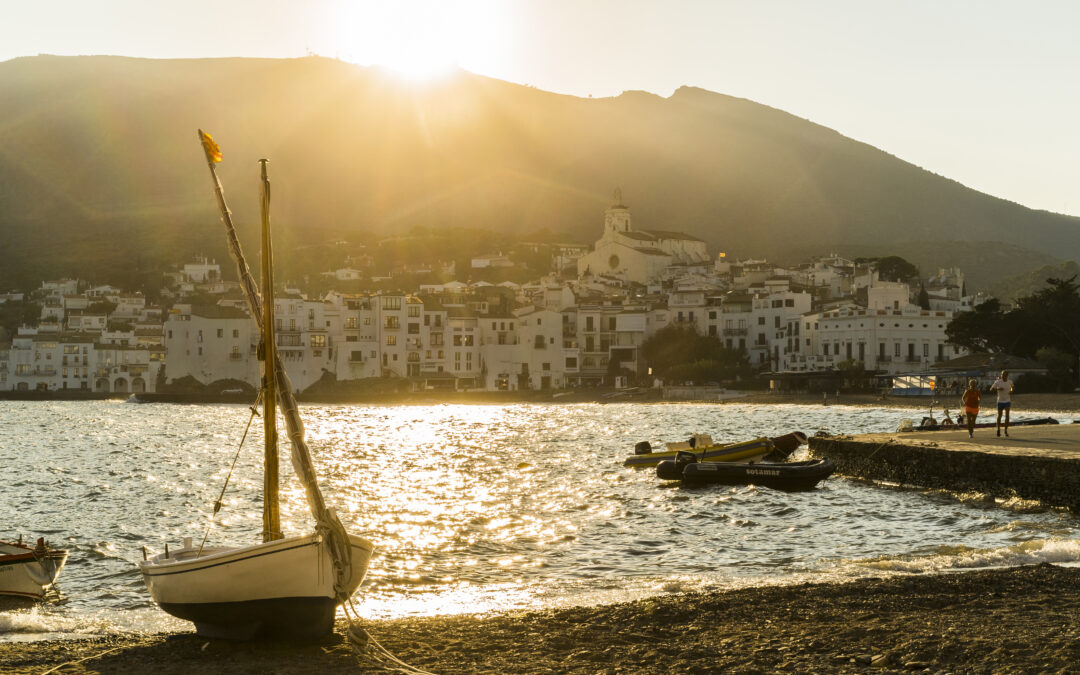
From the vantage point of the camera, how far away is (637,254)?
6058 inches

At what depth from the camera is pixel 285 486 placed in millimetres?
32531

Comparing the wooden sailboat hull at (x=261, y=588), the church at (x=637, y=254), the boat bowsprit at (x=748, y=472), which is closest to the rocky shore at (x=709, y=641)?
the wooden sailboat hull at (x=261, y=588)

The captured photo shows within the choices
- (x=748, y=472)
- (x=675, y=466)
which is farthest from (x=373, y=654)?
(x=675, y=466)

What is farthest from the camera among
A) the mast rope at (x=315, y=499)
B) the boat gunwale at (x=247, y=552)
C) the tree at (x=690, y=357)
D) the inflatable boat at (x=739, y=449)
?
the tree at (x=690, y=357)

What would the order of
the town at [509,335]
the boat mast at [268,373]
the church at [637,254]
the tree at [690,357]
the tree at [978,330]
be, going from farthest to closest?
1. the church at [637,254]
2. the tree at [690,357]
3. the town at [509,335]
4. the tree at [978,330]
5. the boat mast at [268,373]

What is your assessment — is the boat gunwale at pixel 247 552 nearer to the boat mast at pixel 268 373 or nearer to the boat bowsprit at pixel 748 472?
the boat mast at pixel 268 373

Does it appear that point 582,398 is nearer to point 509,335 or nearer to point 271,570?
point 509,335

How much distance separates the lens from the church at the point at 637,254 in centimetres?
15300

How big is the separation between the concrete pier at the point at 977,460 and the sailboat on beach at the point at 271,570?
1535cm

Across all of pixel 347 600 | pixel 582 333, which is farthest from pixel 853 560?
pixel 582 333

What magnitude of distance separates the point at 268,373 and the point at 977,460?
58.8 feet

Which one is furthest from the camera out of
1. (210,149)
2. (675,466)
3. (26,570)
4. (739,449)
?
(739,449)

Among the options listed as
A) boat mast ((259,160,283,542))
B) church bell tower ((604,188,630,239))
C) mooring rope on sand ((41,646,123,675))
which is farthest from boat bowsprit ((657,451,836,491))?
church bell tower ((604,188,630,239))

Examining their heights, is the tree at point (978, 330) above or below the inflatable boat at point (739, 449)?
above
